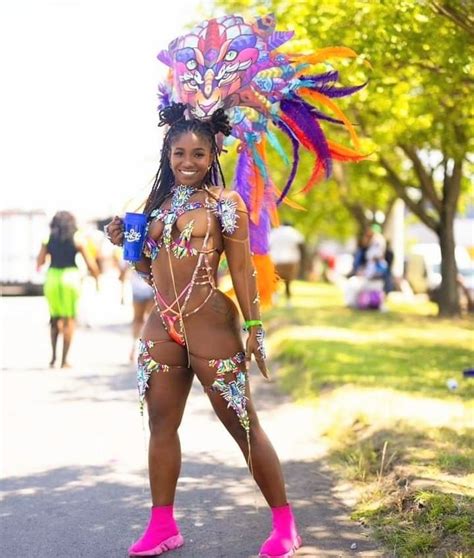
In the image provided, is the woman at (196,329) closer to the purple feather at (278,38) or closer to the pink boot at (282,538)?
the pink boot at (282,538)

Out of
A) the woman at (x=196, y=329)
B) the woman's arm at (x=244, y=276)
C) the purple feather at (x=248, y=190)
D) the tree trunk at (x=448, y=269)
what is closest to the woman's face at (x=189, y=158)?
the woman at (x=196, y=329)

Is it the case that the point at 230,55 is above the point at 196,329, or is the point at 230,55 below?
above

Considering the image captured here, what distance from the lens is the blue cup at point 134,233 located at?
5.28 meters

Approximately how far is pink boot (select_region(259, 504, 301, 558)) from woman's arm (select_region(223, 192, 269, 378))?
0.69 meters

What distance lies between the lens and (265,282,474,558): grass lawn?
217 inches

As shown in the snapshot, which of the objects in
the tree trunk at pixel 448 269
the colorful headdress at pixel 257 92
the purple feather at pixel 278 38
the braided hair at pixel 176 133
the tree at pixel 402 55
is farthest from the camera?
the tree trunk at pixel 448 269

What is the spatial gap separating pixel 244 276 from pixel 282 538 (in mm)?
1286

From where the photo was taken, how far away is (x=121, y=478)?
707cm

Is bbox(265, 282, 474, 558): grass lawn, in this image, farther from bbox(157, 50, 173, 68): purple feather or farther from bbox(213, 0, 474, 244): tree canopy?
bbox(157, 50, 173, 68): purple feather

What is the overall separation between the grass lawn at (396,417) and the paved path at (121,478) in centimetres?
22

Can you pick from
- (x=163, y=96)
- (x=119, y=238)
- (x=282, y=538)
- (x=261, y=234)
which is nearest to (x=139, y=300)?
(x=261, y=234)

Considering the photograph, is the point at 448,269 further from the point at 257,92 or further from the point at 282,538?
the point at 282,538

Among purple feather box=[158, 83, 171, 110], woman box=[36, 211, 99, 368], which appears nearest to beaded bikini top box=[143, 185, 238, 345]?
purple feather box=[158, 83, 171, 110]

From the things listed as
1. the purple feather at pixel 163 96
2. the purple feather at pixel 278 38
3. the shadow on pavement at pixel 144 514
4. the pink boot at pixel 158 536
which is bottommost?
the shadow on pavement at pixel 144 514
